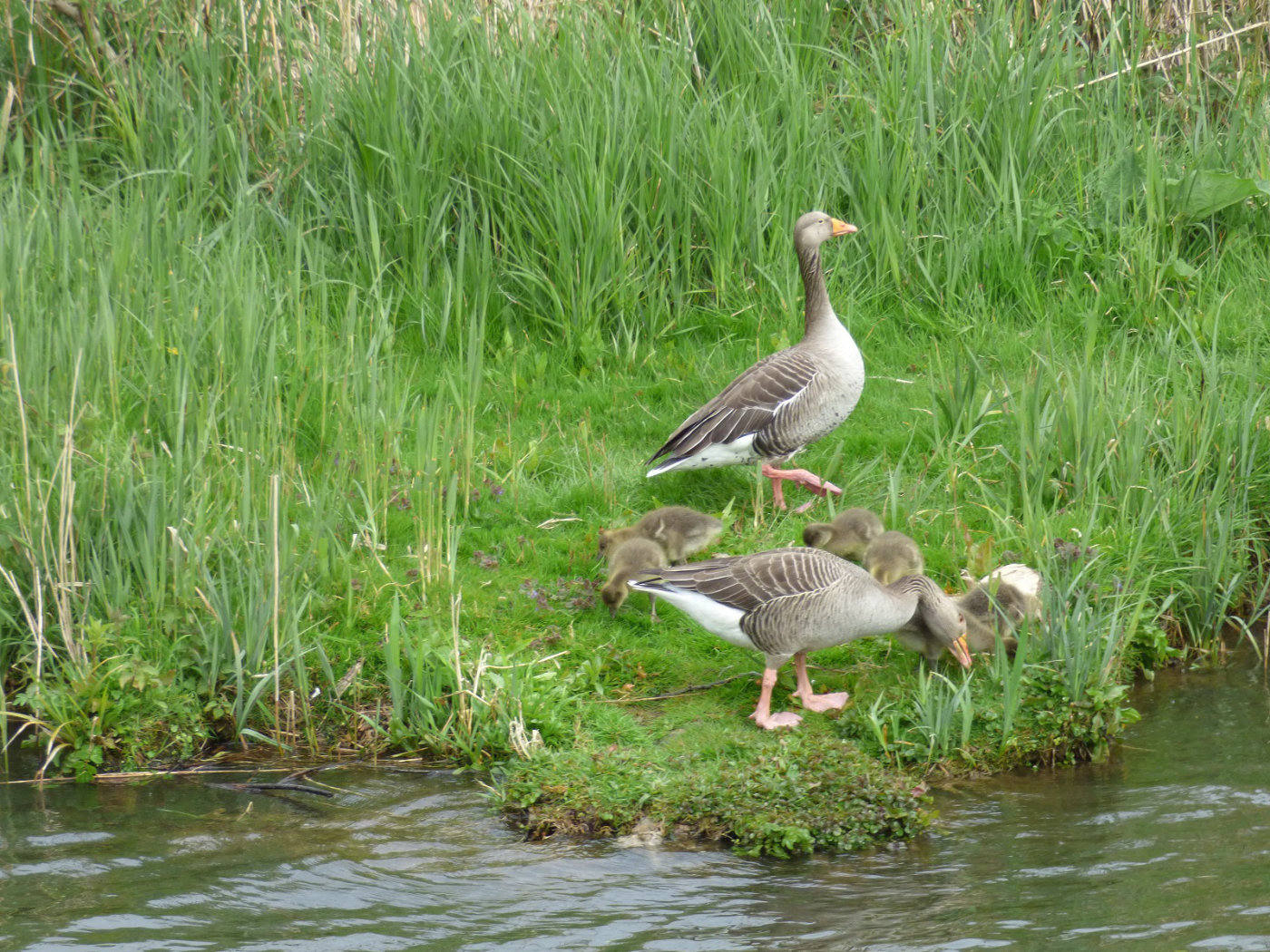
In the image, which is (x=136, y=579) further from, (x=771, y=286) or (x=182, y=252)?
(x=771, y=286)

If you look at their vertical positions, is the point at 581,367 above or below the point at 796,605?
above

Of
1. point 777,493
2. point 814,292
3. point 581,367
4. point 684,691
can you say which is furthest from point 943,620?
point 581,367

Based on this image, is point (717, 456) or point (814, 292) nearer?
point (717, 456)

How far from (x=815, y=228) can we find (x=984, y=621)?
10.4ft

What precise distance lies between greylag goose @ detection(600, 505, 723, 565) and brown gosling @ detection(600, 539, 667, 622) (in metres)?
0.14

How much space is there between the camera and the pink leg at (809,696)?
6520mm

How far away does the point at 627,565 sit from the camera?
6910mm

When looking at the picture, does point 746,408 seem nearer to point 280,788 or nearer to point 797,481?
point 797,481

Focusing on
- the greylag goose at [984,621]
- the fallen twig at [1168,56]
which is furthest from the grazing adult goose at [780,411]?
the fallen twig at [1168,56]

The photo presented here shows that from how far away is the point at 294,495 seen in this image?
702 centimetres

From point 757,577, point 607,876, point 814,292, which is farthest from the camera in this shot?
point 814,292

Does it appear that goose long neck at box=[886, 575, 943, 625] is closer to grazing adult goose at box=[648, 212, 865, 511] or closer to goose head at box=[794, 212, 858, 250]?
grazing adult goose at box=[648, 212, 865, 511]

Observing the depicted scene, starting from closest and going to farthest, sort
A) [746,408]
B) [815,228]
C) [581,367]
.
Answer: [746,408] < [815,228] < [581,367]

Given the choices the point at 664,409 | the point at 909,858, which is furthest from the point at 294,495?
the point at 909,858
